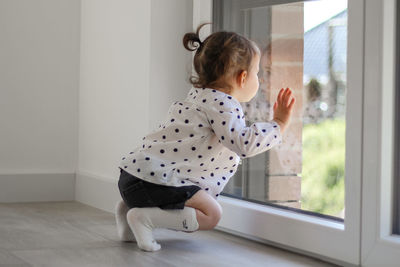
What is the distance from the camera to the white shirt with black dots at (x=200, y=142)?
5.20ft

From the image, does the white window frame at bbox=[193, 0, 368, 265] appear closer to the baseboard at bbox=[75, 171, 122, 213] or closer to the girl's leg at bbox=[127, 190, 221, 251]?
the girl's leg at bbox=[127, 190, 221, 251]

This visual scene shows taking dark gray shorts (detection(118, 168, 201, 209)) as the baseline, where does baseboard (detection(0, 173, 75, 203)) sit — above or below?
below

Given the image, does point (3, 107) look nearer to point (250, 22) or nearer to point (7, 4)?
point (7, 4)

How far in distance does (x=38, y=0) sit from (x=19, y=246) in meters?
1.20

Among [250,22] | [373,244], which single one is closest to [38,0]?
[250,22]

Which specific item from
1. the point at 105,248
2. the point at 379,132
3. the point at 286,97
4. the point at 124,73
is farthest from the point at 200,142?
the point at 124,73

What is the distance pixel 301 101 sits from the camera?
1.72 m

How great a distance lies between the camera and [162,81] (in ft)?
7.02

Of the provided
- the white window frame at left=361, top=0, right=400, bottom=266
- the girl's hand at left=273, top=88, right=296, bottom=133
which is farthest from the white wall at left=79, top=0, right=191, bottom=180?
the white window frame at left=361, top=0, right=400, bottom=266

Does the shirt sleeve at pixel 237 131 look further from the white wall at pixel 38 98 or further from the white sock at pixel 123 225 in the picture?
the white wall at pixel 38 98

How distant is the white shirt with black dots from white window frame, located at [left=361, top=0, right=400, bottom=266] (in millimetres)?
264

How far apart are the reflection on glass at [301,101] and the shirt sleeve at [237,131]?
124 millimetres

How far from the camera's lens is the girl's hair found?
5.49 feet

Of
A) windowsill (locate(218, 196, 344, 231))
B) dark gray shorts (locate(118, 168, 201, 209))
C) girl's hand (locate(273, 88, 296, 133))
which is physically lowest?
windowsill (locate(218, 196, 344, 231))
